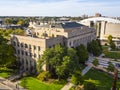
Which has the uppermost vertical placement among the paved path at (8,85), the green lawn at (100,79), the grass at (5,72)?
the grass at (5,72)

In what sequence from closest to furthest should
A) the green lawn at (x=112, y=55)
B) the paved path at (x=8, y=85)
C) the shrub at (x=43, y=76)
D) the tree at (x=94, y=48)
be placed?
the paved path at (x=8, y=85)
the shrub at (x=43, y=76)
the tree at (x=94, y=48)
the green lawn at (x=112, y=55)

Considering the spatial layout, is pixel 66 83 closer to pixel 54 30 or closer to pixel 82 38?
pixel 54 30

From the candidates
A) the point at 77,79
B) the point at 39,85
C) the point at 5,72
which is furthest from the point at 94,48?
A: the point at 5,72

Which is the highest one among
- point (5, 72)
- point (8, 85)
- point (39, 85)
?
point (5, 72)

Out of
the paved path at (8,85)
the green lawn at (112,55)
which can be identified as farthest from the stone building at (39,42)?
the green lawn at (112,55)

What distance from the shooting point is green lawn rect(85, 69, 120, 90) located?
47.8 meters

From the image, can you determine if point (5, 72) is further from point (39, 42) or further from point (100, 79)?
point (100, 79)

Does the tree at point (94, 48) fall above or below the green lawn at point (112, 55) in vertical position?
above

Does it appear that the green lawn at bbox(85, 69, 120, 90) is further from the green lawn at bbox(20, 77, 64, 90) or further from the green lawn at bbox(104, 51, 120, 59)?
the green lawn at bbox(104, 51, 120, 59)

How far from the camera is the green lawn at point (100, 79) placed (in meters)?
47.8

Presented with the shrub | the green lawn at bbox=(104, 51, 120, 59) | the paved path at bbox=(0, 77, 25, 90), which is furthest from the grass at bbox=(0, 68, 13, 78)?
the green lawn at bbox=(104, 51, 120, 59)

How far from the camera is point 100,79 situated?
5303cm

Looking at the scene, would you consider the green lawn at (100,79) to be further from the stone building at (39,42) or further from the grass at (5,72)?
the grass at (5,72)

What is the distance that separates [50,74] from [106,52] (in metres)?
41.6
